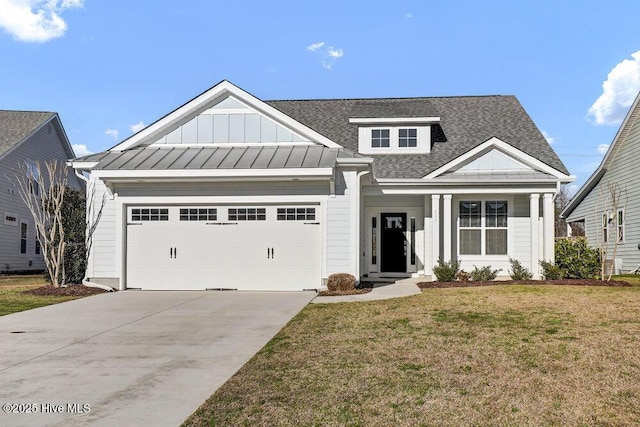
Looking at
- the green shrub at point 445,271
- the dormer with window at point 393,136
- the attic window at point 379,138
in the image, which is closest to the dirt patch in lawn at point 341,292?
the green shrub at point 445,271

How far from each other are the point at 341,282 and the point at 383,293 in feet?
3.62

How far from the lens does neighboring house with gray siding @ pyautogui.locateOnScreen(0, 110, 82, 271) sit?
24.0 meters

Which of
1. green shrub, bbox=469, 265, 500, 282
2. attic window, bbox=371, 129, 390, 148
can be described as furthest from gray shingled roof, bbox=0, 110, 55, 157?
green shrub, bbox=469, 265, 500, 282

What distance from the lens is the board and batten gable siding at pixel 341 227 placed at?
14328 millimetres

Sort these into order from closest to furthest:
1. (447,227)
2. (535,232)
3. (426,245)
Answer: (535,232)
(447,227)
(426,245)

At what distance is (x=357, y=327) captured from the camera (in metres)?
8.71

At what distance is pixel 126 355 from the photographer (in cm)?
714

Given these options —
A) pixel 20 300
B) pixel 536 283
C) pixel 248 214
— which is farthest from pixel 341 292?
pixel 20 300

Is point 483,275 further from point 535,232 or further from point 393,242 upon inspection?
point 393,242

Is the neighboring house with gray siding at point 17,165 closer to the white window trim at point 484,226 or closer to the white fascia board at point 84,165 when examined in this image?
the white fascia board at point 84,165

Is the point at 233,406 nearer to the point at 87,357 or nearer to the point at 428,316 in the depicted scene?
the point at 87,357

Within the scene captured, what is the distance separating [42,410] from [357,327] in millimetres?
4879

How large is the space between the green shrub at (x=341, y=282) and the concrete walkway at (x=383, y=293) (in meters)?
0.54

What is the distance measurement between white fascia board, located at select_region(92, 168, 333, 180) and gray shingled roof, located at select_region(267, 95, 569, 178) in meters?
3.88
